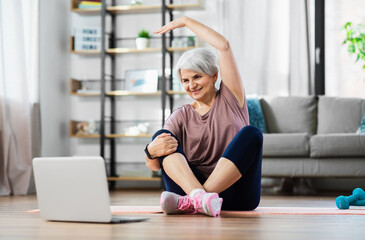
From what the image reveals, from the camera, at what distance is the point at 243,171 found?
2.13 metres

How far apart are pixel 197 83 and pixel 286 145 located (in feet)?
6.27

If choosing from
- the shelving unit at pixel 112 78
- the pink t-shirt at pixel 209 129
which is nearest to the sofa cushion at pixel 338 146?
the shelving unit at pixel 112 78

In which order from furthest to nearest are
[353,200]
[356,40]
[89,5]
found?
[89,5] < [356,40] < [353,200]

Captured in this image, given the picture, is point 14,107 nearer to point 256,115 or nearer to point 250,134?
point 256,115

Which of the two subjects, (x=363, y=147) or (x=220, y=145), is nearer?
(x=220, y=145)

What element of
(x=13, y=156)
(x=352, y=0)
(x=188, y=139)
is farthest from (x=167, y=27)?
(x=352, y=0)

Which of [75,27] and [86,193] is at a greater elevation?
[75,27]

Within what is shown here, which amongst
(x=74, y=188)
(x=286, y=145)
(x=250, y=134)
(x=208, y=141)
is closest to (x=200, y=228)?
(x=74, y=188)

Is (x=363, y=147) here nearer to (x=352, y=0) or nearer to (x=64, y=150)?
(x=352, y=0)

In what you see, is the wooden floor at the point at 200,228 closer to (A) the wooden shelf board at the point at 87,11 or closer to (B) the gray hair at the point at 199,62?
(B) the gray hair at the point at 199,62

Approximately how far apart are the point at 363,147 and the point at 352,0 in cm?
184

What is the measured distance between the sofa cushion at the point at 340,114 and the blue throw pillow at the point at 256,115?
1.73 feet

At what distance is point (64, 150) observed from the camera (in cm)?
538

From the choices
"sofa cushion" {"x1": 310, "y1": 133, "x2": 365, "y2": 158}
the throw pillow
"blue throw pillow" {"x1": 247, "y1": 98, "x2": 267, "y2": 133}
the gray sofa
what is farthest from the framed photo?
the throw pillow
